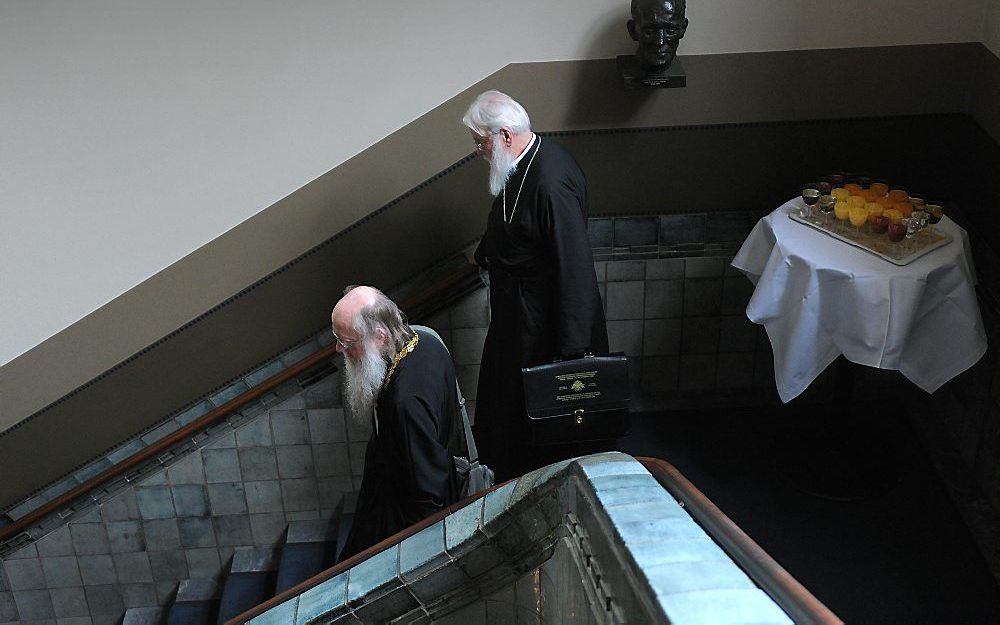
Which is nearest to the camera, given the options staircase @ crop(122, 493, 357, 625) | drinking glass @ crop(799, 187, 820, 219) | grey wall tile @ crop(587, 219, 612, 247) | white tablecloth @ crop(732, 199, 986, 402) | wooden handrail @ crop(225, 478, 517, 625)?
wooden handrail @ crop(225, 478, 517, 625)

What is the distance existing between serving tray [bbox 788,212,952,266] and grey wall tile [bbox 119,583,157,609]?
12.0 ft

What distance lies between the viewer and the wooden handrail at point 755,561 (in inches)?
72.6

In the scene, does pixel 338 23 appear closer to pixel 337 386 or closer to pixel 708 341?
pixel 337 386

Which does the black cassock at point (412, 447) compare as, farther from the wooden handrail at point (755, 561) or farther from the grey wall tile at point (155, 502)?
the grey wall tile at point (155, 502)

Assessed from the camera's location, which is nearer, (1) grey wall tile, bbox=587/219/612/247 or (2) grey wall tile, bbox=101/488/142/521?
(1) grey wall tile, bbox=587/219/612/247

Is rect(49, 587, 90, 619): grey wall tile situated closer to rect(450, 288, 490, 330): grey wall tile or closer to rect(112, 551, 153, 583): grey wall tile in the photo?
rect(112, 551, 153, 583): grey wall tile

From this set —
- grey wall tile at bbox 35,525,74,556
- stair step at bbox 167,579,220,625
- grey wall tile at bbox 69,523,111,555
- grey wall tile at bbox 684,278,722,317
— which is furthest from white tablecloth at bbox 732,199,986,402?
grey wall tile at bbox 35,525,74,556

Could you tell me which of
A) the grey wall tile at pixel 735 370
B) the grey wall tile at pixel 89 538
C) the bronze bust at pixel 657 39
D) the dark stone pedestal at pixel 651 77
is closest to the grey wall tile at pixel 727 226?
the grey wall tile at pixel 735 370

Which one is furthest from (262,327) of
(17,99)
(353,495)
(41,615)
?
(41,615)

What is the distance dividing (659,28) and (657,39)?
43mm

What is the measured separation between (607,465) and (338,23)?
2.52 m

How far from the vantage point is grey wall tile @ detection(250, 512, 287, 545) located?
4.94 metres

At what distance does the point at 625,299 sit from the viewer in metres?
4.77

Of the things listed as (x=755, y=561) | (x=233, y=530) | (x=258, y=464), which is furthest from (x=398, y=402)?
(x=233, y=530)
